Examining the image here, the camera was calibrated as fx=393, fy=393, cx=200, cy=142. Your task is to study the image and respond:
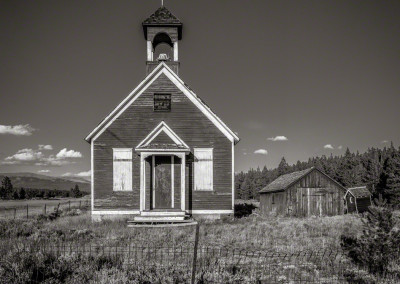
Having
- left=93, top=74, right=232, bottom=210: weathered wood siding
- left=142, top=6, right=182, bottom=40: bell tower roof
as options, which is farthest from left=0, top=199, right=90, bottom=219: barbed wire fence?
left=142, top=6, right=182, bottom=40: bell tower roof

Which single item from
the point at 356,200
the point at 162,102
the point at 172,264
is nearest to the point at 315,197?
the point at 356,200

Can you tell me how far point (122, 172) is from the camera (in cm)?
1945

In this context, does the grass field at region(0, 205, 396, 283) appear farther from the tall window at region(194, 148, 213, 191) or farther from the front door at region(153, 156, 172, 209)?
the tall window at region(194, 148, 213, 191)

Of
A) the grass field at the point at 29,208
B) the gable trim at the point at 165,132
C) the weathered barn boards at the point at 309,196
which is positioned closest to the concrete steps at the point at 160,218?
the gable trim at the point at 165,132

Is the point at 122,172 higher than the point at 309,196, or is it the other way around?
the point at 122,172

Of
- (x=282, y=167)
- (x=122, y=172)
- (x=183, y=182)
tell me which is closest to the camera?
(x=183, y=182)

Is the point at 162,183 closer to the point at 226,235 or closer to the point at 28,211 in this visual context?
the point at 226,235

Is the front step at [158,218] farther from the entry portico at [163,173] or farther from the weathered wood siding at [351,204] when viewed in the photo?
the weathered wood siding at [351,204]

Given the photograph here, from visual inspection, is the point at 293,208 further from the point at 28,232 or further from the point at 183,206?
the point at 28,232

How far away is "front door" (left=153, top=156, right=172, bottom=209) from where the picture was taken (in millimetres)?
19188

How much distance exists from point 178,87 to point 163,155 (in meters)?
3.61

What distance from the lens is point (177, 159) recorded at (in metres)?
19.5

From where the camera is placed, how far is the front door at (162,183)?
19188mm

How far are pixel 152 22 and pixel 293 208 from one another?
58.5 ft
